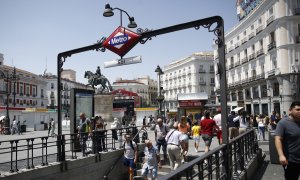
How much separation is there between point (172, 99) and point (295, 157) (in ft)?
259

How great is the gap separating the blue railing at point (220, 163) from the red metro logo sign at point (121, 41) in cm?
418

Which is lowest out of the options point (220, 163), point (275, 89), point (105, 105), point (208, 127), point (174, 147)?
point (174, 147)

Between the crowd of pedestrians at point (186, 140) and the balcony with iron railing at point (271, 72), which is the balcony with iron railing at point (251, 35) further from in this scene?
the crowd of pedestrians at point (186, 140)

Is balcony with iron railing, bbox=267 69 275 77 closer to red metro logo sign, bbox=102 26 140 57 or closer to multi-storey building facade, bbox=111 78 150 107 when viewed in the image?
red metro logo sign, bbox=102 26 140 57

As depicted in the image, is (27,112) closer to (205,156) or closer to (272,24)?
(272,24)

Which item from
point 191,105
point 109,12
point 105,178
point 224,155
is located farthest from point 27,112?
point 224,155

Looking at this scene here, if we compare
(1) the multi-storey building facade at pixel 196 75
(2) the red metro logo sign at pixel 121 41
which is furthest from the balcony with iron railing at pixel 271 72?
(1) the multi-storey building facade at pixel 196 75

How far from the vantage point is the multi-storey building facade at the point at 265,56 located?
3131 cm

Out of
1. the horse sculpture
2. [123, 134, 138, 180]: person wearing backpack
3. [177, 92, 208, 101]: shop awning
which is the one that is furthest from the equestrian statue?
[123, 134, 138, 180]: person wearing backpack

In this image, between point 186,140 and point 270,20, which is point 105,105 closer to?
point 186,140

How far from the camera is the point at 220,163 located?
218 inches

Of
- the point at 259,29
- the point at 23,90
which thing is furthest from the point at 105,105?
the point at 23,90

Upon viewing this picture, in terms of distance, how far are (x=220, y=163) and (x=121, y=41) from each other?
498 cm

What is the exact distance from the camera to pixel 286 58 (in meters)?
31.7
